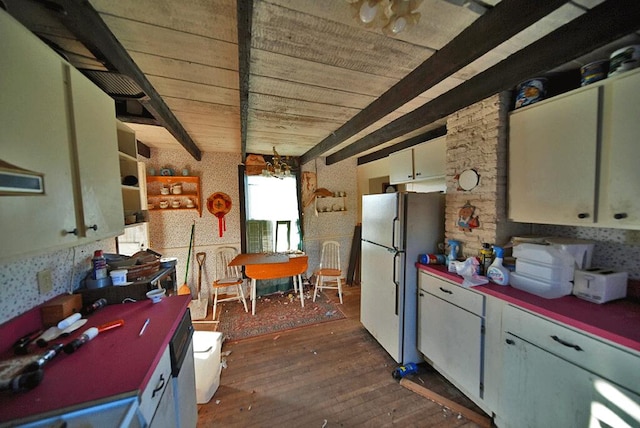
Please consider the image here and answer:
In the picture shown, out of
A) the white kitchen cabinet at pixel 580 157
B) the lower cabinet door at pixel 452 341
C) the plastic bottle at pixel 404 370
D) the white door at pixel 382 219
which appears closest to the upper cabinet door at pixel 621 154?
the white kitchen cabinet at pixel 580 157

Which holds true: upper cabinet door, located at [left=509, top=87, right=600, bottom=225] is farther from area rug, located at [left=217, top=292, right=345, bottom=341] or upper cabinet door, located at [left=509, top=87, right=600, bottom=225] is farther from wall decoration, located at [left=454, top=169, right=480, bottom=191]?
area rug, located at [left=217, top=292, right=345, bottom=341]

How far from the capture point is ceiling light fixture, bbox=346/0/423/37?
74 cm

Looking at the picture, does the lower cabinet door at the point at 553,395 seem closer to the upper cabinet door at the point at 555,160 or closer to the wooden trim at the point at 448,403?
the wooden trim at the point at 448,403

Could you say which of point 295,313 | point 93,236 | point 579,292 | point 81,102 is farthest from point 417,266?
point 81,102

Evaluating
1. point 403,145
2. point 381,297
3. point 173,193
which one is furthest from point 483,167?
point 173,193

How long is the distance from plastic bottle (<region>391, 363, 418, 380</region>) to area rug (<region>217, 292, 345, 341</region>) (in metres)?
1.08

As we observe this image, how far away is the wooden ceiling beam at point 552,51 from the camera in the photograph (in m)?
0.93

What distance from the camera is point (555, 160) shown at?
1.39 meters

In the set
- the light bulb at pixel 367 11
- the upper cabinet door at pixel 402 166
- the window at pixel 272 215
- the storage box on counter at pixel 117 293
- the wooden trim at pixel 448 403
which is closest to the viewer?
the light bulb at pixel 367 11

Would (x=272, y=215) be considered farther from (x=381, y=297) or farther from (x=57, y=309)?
(x=57, y=309)

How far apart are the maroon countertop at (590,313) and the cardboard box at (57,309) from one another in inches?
99.1

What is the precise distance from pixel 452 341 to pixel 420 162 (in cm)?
176

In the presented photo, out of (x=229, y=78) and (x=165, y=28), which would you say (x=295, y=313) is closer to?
(x=229, y=78)

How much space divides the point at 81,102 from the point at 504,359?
9.13 ft
